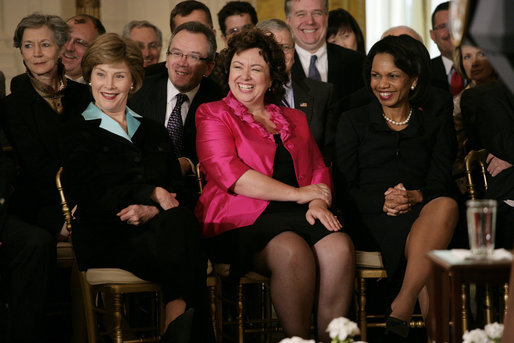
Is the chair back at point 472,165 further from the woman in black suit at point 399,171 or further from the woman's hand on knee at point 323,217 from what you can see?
the woman's hand on knee at point 323,217

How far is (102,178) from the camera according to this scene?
10.6 ft

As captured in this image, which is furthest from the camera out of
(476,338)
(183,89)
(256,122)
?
(183,89)

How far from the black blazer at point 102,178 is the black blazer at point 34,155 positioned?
326mm

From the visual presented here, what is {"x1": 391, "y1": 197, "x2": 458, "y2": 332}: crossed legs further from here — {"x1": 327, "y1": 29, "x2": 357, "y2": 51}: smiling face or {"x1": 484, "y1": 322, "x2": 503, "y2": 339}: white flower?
{"x1": 327, "y1": 29, "x2": 357, "y2": 51}: smiling face

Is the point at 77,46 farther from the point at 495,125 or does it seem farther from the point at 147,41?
the point at 495,125

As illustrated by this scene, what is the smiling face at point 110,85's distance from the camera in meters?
3.37

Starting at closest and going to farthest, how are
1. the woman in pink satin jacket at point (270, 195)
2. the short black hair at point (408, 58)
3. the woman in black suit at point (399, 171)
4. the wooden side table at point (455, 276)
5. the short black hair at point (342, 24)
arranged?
the wooden side table at point (455, 276) < the woman in pink satin jacket at point (270, 195) < the woman in black suit at point (399, 171) < the short black hair at point (408, 58) < the short black hair at point (342, 24)

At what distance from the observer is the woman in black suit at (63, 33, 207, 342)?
305 centimetres

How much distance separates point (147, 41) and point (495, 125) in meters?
2.35

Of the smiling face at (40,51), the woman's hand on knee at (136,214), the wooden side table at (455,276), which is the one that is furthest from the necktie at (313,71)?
the wooden side table at (455,276)

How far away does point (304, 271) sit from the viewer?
3.15m

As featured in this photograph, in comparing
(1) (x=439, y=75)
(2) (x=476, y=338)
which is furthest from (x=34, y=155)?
(1) (x=439, y=75)

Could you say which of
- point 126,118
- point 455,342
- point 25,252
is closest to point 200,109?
point 126,118

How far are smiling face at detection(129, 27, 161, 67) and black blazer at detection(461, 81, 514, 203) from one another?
6.85 feet
